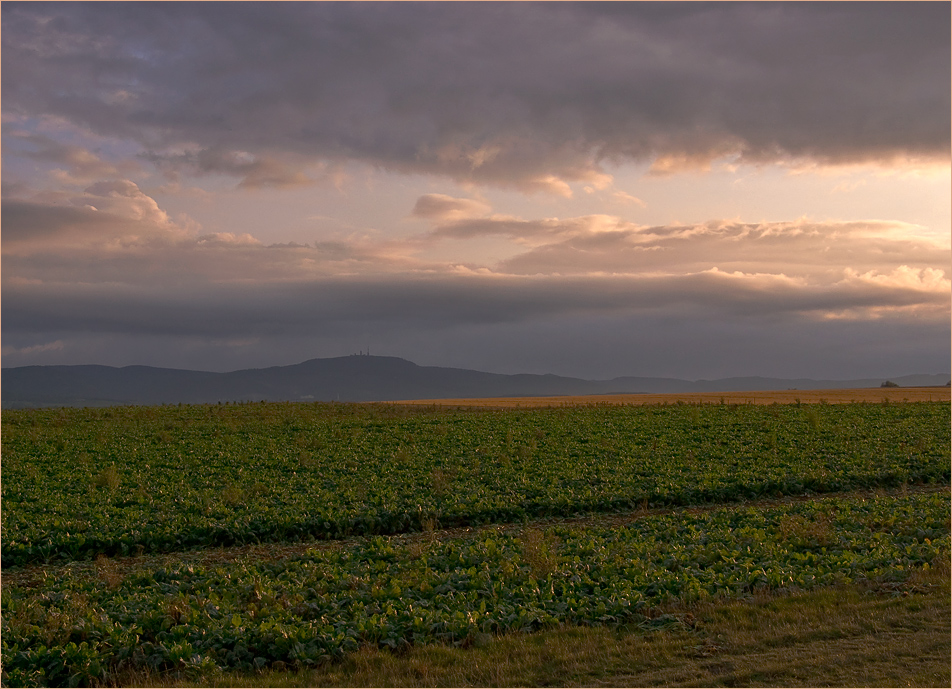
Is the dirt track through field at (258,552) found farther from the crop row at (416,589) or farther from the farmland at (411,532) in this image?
the crop row at (416,589)

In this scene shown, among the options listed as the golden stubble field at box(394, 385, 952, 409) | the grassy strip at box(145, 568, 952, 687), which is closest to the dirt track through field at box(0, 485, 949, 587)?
the grassy strip at box(145, 568, 952, 687)

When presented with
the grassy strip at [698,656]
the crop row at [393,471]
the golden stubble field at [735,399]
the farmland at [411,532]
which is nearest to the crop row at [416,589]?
the farmland at [411,532]

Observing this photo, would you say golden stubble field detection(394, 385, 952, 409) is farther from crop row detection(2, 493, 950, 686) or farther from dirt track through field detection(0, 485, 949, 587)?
crop row detection(2, 493, 950, 686)

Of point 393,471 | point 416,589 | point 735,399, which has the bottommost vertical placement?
point 416,589

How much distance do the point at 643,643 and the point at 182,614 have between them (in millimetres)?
6986

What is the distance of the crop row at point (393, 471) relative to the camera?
1888cm

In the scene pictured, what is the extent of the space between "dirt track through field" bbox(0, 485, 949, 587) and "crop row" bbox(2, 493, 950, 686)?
0.64 metres

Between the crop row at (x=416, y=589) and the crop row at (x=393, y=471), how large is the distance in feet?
10.5

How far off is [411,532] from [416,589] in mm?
6634

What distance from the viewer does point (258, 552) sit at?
1725 centimetres

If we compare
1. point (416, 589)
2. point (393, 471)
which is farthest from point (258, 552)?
point (393, 471)

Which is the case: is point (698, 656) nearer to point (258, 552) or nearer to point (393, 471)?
point (258, 552)

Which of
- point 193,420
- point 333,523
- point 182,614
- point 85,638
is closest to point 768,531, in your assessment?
point 333,523

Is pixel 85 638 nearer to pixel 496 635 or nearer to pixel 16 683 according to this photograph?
pixel 16 683
